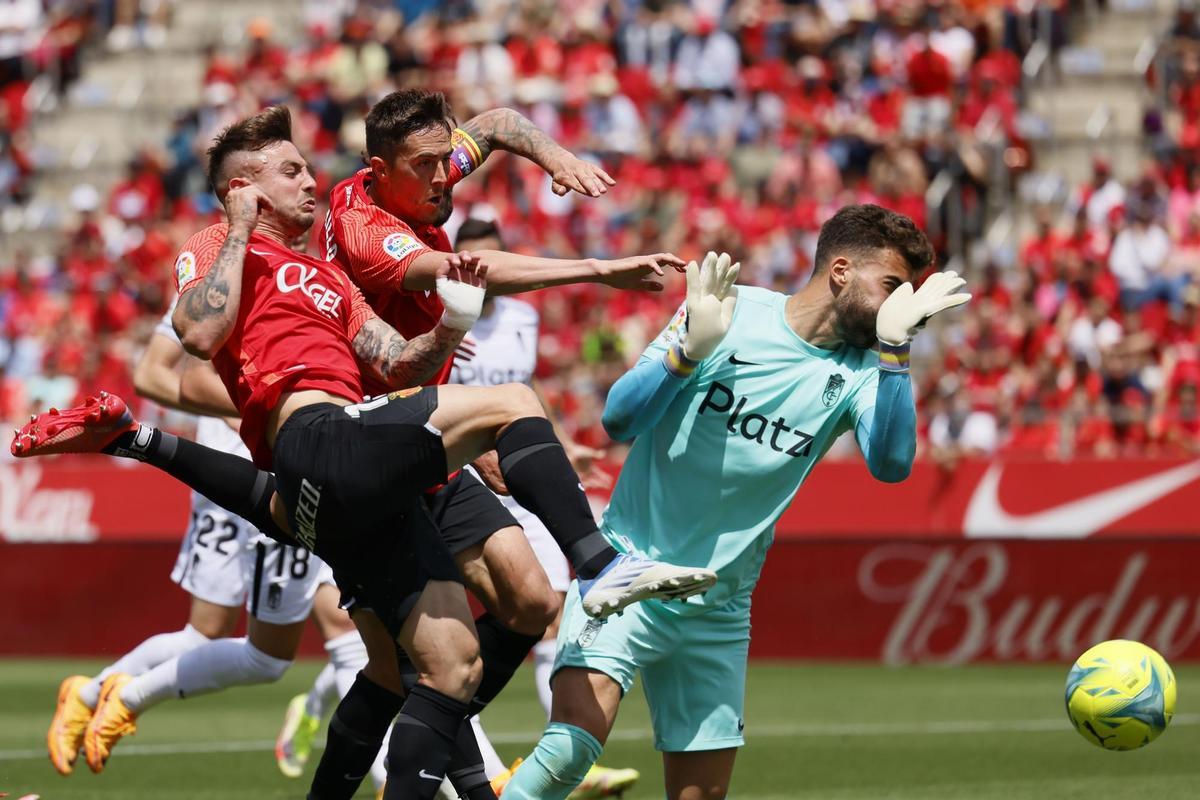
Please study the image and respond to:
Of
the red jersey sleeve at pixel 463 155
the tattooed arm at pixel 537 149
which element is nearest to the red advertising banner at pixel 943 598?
the tattooed arm at pixel 537 149

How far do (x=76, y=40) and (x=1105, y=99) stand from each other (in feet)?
48.7

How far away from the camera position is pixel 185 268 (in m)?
6.38

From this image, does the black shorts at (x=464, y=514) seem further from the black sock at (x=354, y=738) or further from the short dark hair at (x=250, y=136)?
the short dark hair at (x=250, y=136)

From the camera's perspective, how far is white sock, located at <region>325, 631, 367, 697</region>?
885cm

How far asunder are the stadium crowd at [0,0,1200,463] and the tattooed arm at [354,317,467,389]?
11.6 metres

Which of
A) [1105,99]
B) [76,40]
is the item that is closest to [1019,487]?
[1105,99]

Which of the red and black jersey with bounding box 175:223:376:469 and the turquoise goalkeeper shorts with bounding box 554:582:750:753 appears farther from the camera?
the red and black jersey with bounding box 175:223:376:469

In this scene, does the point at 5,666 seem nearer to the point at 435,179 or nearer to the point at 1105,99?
the point at 435,179

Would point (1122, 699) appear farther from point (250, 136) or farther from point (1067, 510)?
point (1067, 510)

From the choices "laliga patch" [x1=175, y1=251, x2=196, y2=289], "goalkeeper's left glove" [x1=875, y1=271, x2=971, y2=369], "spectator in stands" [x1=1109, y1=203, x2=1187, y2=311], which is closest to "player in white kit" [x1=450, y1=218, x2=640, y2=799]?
"laliga patch" [x1=175, y1=251, x2=196, y2=289]

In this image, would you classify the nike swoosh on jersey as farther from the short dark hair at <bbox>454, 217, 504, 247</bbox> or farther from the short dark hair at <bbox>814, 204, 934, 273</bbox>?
the short dark hair at <bbox>814, 204, 934, 273</bbox>

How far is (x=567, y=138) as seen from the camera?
76.0ft

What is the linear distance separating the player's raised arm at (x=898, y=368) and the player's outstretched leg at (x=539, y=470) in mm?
Result: 761

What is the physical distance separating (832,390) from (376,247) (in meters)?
1.62
